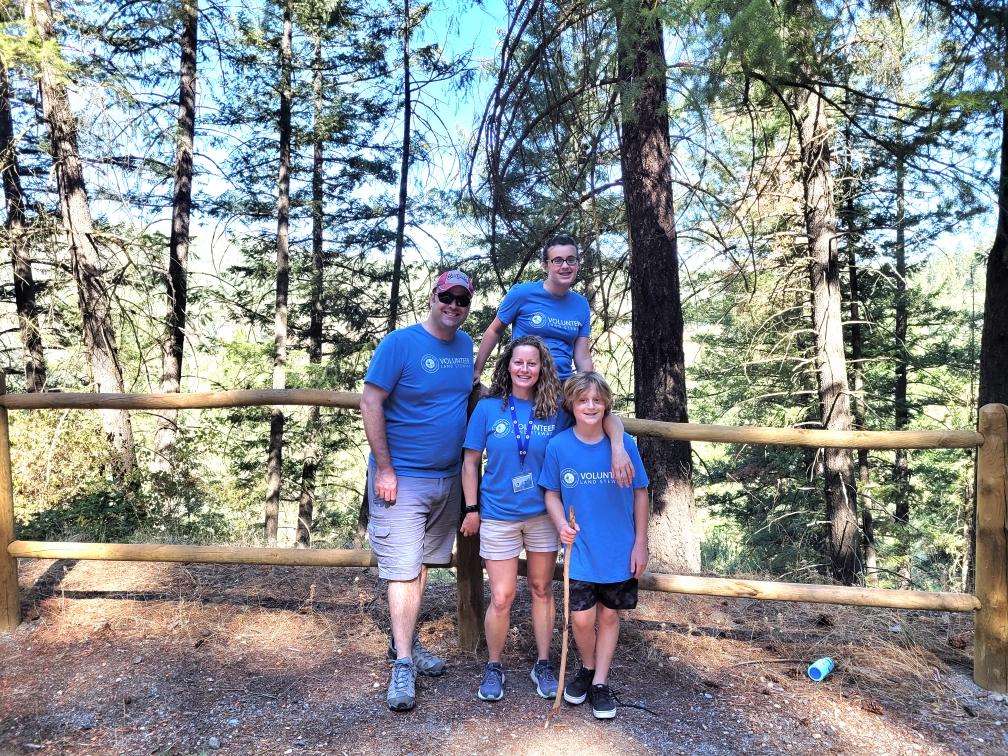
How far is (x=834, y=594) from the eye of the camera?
350cm

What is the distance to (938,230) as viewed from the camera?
1302 centimetres

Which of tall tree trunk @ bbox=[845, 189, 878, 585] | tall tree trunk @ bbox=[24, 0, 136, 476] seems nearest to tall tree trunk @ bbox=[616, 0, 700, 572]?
tall tree trunk @ bbox=[24, 0, 136, 476]

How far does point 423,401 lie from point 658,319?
9.33 ft

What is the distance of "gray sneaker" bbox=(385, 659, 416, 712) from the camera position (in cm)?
331

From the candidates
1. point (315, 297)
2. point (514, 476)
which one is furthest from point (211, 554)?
point (315, 297)

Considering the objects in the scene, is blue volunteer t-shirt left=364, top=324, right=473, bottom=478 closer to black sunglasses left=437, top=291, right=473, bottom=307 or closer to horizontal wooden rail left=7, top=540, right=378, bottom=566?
black sunglasses left=437, top=291, right=473, bottom=307

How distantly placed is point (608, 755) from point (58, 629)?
3.44 metres

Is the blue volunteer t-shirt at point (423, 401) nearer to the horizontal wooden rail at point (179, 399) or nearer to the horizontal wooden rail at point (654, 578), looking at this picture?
the horizontal wooden rail at point (179, 399)

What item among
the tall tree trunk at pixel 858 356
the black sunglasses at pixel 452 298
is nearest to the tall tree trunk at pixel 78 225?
the black sunglasses at pixel 452 298

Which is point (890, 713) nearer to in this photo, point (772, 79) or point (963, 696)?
point (963, 696)

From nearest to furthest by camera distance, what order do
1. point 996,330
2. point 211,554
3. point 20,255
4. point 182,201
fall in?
point 211,554, point 996,330, point 20,255, point 182,201

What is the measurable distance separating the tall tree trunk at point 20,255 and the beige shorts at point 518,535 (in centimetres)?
775

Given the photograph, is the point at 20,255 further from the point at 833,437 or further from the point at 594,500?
the point at 833,437

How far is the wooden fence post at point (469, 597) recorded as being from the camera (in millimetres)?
3881
